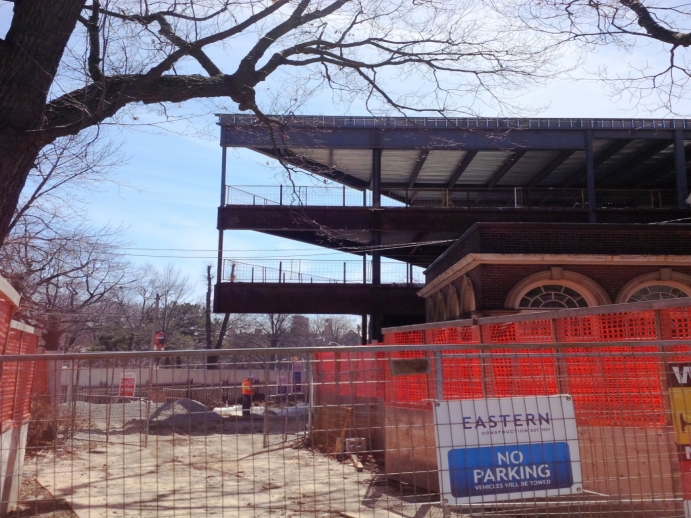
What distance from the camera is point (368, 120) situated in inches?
1246

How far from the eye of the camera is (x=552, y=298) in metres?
19.4

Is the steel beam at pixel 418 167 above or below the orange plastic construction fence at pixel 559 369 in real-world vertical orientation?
above

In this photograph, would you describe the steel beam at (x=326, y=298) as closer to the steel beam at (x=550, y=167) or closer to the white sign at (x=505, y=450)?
the steel beam at (x=550, y=167)

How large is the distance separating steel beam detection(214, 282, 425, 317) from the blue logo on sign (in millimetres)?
26331

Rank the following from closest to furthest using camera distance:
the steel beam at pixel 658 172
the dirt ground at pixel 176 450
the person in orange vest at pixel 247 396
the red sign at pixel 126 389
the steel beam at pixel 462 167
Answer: the person in orange vest at pixel 247 396 → the dirt ground at pixel 176 450 → the red sign at pixel 126 389 → the steel beam at pixel 462 167 → the steel beam at pixel 658 172

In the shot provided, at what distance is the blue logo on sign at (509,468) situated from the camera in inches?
185

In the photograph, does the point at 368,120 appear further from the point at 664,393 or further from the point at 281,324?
the point at 281,324

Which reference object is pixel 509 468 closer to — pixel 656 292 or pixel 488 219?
pixel 656 292

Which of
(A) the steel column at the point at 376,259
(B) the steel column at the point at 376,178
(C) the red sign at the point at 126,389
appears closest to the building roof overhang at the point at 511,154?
(B) the steel column at the point at 376,178

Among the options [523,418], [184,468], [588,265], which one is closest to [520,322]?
[523,418]

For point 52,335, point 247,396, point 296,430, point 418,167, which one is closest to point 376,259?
point 418,167

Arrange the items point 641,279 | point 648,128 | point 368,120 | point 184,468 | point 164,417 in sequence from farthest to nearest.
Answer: point 368,120 < point 648,128 < point 641,279 < point 184,468 < point 164,417

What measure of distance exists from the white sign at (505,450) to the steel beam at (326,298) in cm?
2629

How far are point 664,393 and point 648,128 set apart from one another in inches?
1035
